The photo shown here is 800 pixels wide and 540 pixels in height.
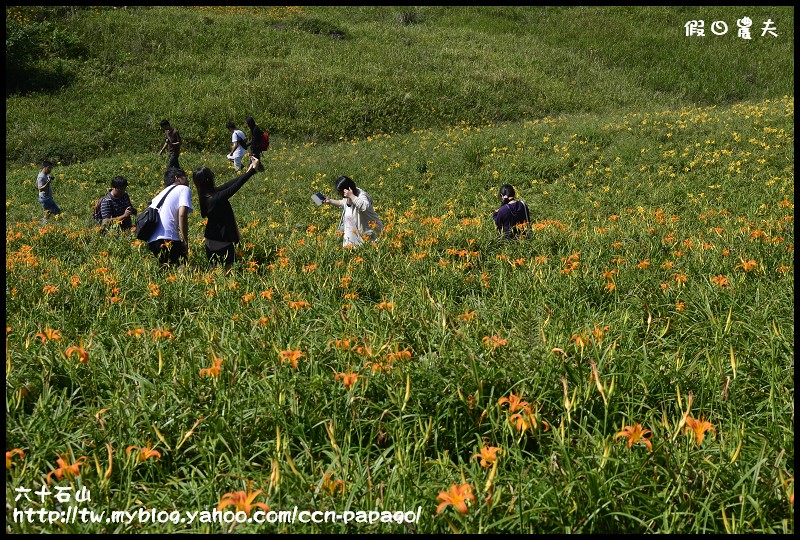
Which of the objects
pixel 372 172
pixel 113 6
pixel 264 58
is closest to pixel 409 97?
pixel 264 58

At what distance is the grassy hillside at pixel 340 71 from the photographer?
19703mm

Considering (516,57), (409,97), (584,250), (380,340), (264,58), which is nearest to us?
(380,340)

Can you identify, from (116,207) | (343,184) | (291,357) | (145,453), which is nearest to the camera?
(145,453)

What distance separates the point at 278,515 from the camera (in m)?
1.77

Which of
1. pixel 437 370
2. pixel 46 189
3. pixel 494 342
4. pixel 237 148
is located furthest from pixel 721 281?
pixel 237 148

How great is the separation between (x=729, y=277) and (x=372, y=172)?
10411 millimetres

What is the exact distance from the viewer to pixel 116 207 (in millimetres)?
7898

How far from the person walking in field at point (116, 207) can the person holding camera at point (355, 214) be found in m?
3.21

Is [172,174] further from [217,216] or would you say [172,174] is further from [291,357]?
[291,357]

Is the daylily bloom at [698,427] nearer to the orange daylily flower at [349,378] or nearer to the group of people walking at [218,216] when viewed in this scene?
the orange daylily flower at [349,378]

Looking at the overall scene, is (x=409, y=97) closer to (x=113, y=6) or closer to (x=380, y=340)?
(x=113, y=6)

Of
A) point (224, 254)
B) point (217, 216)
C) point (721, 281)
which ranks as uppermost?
point (721, 281)

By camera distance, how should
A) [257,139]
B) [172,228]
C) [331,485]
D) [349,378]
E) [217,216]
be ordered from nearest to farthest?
[331,485]
[349,378]
[172,228]
[217,216]
[257,139]

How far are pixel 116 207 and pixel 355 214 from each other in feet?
12.4
